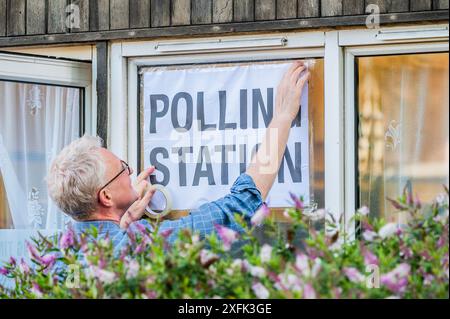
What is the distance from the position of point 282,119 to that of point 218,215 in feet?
2.26

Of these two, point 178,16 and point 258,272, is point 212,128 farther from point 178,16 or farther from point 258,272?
point 258,272

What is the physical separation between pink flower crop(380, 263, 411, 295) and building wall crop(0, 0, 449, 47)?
1899 millimetres

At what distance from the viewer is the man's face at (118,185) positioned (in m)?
4.34

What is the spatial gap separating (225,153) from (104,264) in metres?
1.99

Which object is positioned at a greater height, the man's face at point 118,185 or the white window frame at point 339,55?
the white window frame at point 339,55

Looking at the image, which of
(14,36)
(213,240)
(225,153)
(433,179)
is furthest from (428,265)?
(14,36)

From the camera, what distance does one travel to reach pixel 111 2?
16.8 ft

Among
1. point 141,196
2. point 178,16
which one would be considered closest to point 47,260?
point 141,196

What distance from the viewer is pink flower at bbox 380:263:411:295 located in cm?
286

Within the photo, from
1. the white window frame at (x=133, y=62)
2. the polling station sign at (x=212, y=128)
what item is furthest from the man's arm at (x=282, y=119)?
the white window frame at (x=133, y=62)

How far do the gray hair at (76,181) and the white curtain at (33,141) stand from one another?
41.1 inches

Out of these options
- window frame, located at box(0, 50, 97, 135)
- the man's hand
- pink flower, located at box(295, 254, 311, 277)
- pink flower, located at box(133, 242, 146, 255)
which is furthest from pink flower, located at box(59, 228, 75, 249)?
window frame, located at box(0, 50, 97, 135)

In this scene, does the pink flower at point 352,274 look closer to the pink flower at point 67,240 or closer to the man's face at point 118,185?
the pink flower at point 67,240

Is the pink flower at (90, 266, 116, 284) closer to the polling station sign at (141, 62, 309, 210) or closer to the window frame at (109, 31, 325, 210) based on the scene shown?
the polling station sign at (141, 62, 309, 210)
